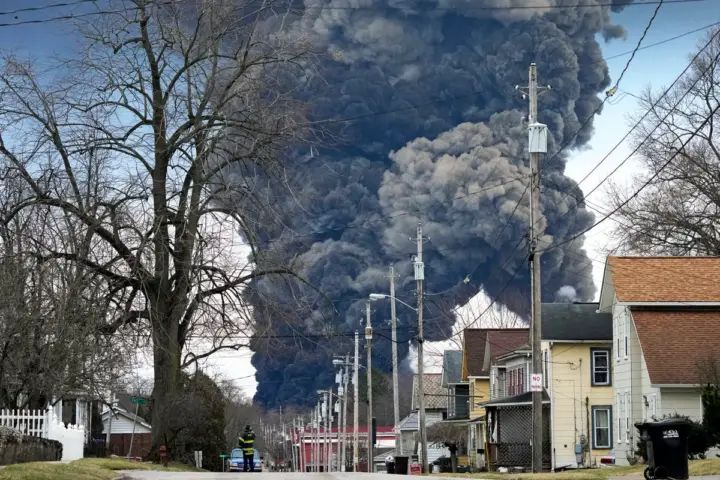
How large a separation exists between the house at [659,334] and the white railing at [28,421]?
2119cm

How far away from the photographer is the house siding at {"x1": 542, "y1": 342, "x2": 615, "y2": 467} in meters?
56.0

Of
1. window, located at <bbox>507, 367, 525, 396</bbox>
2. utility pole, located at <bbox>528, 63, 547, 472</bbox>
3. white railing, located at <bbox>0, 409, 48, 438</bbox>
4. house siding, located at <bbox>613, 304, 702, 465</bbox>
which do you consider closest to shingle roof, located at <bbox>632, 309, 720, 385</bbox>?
house siding, located at <bbox>613, 304, 702, 465</bbox>

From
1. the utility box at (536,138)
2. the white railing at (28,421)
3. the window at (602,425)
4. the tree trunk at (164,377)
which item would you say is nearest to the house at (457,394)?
the window at (602,425)

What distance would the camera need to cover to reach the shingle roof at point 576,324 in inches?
2183

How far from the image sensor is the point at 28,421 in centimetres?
3372

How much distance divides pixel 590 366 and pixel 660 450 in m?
31.6

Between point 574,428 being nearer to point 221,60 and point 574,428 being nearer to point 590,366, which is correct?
point 590,366

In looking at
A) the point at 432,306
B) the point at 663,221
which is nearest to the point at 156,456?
the point at 663,221

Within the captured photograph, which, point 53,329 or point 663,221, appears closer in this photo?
point 53,329

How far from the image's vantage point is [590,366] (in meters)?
56.0

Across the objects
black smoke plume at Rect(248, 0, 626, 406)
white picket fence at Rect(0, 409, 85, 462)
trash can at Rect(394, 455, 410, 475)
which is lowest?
trash can at Rect(394, 455, 410, 475)

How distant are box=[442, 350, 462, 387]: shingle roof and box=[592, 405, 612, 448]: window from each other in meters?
34.8

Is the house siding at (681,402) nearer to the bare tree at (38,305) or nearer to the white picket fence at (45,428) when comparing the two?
the bare tree at (38,305)

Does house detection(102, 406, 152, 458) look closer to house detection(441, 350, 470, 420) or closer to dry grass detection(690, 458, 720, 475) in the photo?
house detection(441, 350, 470, 420)
